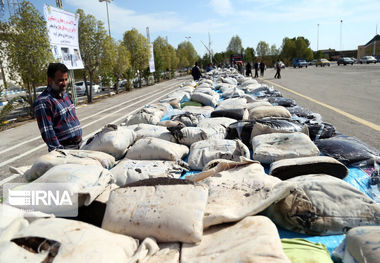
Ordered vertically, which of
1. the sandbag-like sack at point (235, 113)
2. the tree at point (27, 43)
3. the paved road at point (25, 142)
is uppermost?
the tree at point (27, 43)

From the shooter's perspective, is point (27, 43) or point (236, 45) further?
point (236, 45)

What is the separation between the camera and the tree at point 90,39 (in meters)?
13.8

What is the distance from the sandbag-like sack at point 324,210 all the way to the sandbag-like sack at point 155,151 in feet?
3.84

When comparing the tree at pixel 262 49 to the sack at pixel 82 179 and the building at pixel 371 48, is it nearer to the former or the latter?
the building at pixel 371 48

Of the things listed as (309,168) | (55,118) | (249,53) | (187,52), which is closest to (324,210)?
(309,168)

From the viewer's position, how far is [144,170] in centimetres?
221

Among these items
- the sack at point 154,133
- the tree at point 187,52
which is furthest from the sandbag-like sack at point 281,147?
the tree at point 187,52

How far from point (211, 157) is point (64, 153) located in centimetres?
130

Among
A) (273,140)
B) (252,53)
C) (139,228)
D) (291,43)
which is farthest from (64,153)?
(252,53)

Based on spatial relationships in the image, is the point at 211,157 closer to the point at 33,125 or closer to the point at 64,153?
the point at 64,153

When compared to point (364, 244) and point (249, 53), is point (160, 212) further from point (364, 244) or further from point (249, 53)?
point (249, 53)

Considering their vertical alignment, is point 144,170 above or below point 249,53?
below

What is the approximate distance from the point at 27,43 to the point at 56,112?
889 cm

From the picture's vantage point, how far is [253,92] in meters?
7.50
